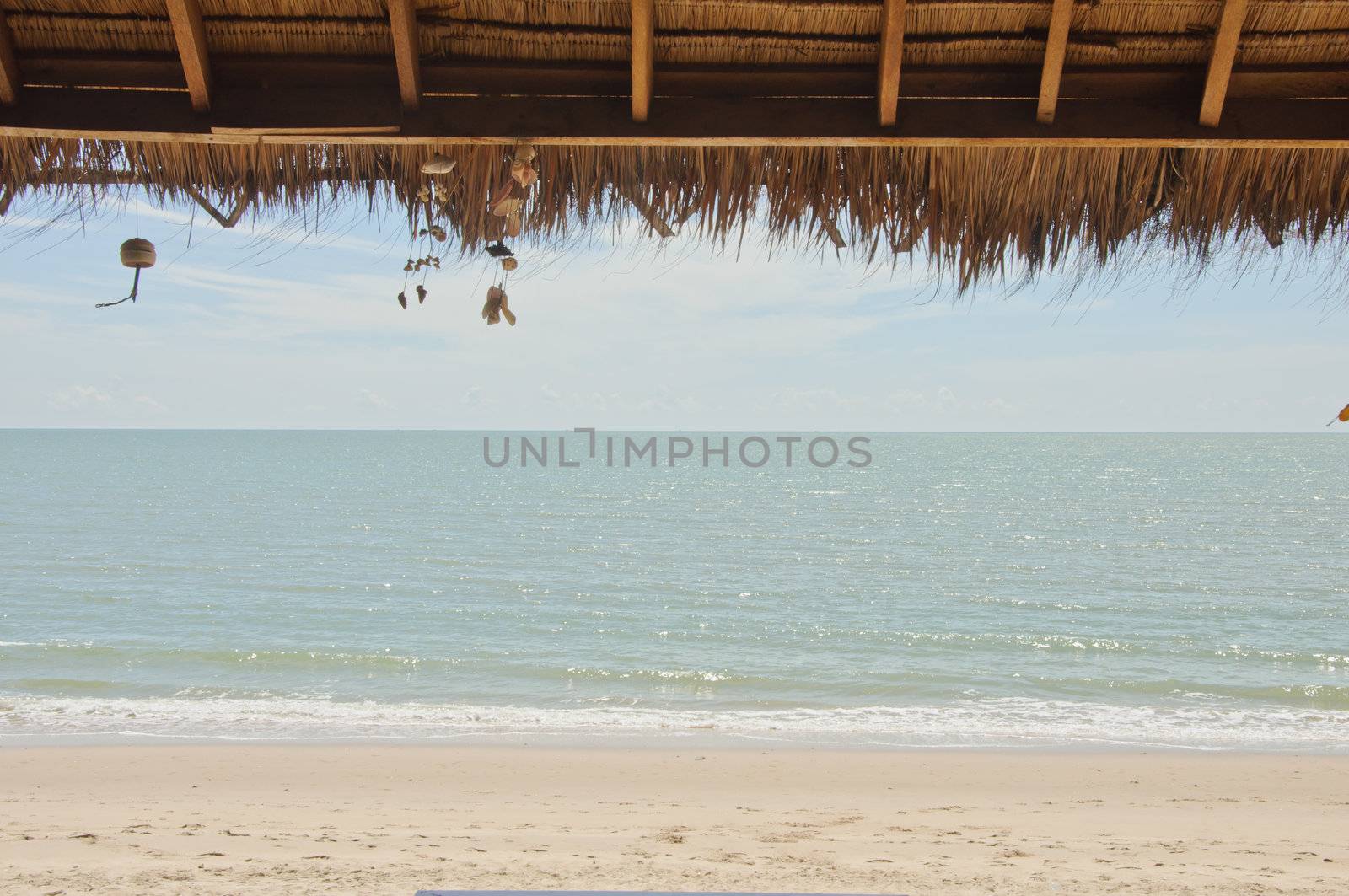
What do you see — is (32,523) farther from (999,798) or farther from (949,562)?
(999,798)

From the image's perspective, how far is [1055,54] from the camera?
5.52ft

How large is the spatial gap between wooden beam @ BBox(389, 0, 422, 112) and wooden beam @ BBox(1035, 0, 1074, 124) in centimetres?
111

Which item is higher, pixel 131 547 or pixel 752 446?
pixel 752 446

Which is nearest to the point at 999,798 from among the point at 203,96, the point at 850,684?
the point at 850,684

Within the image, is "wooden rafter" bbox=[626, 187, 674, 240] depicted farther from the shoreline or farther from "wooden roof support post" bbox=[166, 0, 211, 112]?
the shoreline

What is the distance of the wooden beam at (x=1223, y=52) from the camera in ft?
5.47

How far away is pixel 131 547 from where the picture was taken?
59.1ft

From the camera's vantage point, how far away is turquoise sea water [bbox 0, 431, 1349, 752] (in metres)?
7.38

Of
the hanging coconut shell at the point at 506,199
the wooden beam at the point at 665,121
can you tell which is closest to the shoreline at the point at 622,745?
the hanging coconut shell at the point at 506,199

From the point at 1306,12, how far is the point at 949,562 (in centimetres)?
1598

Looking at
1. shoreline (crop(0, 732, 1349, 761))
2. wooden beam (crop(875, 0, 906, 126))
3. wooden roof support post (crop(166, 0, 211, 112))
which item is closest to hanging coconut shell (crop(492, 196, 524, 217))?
wooden roof support post (crop(166, 0, 211, 112))

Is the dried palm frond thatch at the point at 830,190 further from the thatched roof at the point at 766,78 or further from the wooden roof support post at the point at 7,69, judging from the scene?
the wooden roof support post at the point at 7,69

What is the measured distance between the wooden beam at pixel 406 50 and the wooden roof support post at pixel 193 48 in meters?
0.33

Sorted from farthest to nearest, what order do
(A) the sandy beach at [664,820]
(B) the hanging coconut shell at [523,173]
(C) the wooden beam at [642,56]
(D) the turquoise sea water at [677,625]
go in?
(D) the turquoise sea water at [677,625], (A) the sandy beach at [664,820], (B) the hanging coconut shell at [523,173], (C) the wooden beam at [642,56]
